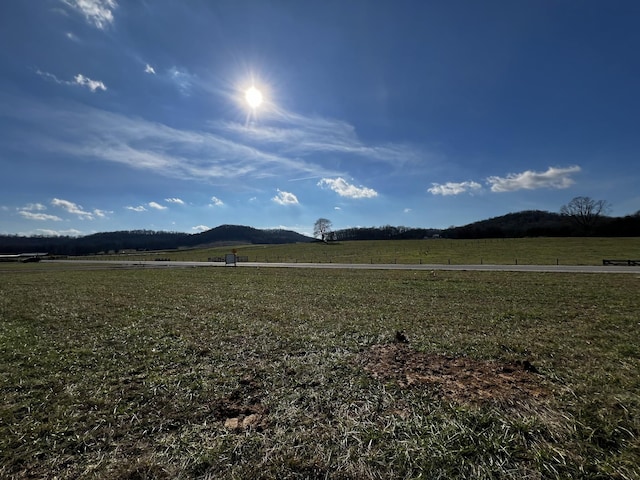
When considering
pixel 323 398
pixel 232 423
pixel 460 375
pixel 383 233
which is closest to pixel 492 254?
pixel 460 375

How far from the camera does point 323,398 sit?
5.07 meters

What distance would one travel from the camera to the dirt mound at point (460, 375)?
509cm

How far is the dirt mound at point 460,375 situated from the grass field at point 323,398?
0.14ft

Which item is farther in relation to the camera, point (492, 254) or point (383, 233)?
point (383, 233)

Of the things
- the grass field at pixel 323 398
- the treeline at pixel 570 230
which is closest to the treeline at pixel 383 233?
the treeline at pixel 570 230

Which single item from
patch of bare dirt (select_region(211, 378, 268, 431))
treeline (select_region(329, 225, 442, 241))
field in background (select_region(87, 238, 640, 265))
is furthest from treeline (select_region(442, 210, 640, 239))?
patch of bare dirt (select_region(211, 378, 268, 431))

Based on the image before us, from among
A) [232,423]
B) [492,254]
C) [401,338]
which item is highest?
[232,423]

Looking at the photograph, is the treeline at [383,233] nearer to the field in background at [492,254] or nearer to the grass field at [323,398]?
the field in background at [492,254]

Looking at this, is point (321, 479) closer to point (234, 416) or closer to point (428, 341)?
point (234, 416)

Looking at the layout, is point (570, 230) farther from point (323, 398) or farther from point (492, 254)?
point (323, 398)

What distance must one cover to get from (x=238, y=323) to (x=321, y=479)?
7925mm

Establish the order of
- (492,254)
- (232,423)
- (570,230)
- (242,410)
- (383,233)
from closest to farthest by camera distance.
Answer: (232,423)
(242,410)
(492,254)
(570,230)
(383,233)

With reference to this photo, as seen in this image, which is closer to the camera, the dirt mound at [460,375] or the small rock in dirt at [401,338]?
the dirt mound at [460,375]

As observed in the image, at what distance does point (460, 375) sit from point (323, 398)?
273 centimetres
